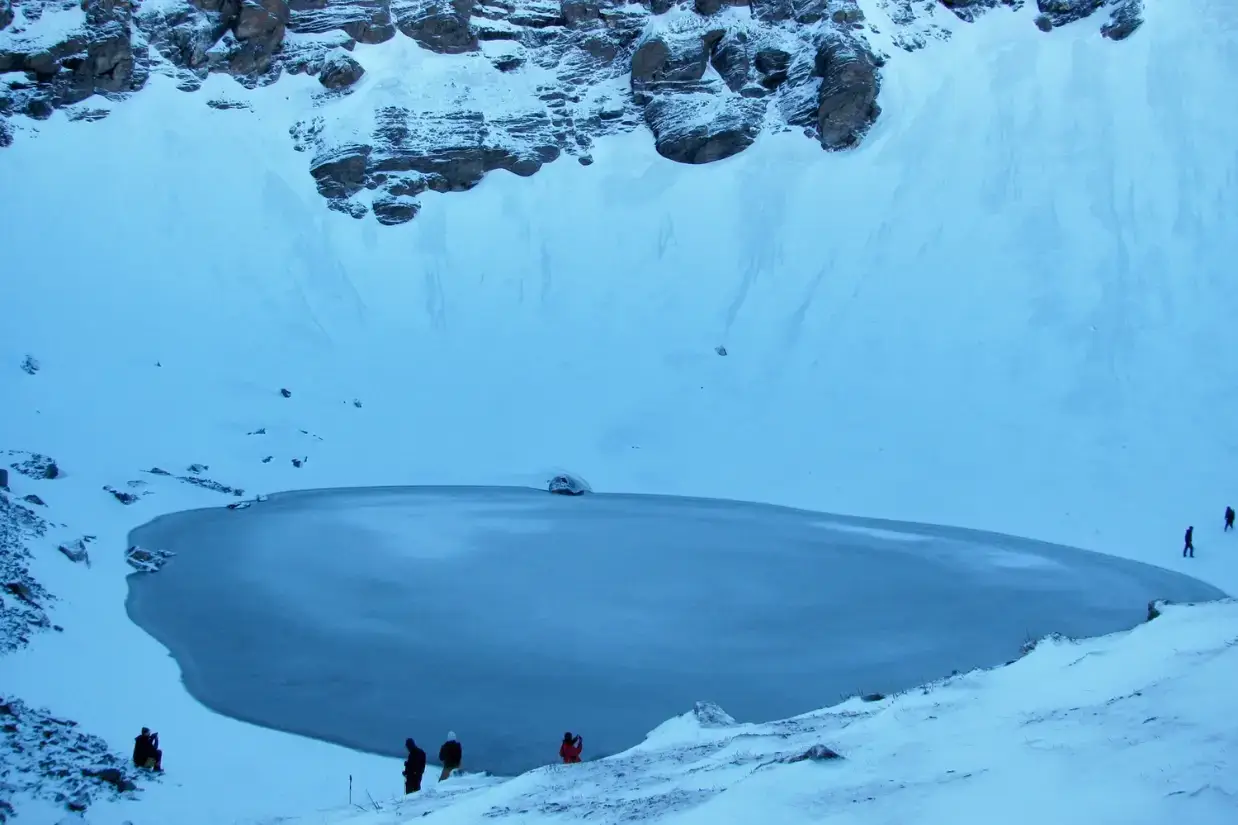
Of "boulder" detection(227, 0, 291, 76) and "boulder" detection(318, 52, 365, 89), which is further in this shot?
"boulder" detection(318, 52, 365, 89)

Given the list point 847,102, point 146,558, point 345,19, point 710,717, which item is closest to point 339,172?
point 345,19

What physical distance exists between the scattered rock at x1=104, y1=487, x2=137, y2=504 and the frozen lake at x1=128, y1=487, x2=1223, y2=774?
4.70 feet

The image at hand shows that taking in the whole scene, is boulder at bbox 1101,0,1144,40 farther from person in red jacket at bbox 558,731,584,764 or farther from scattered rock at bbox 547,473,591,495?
person in red jacket at bbox 558,731,584,764

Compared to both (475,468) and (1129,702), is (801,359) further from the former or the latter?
(1129,702)

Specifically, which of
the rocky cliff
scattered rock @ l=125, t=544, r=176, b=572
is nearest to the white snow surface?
scattered rock @ l=125, t=544, r=176, b=572

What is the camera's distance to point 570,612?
19.7 meters

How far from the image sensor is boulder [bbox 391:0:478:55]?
6188cm

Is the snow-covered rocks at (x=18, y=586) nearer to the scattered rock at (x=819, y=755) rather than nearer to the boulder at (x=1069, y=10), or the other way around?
the scattered rock at (x=819, y=755)

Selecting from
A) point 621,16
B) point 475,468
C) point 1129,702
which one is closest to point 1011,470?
point 475,468

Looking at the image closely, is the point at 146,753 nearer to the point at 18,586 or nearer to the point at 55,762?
the point at 55,762

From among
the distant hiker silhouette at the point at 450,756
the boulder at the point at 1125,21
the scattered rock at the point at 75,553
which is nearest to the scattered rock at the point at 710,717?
the distant hiker silhouette at the point at 450,756

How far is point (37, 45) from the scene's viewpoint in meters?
54.3

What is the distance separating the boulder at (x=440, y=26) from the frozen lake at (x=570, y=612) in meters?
43.1

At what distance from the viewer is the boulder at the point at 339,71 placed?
58.9 metres
